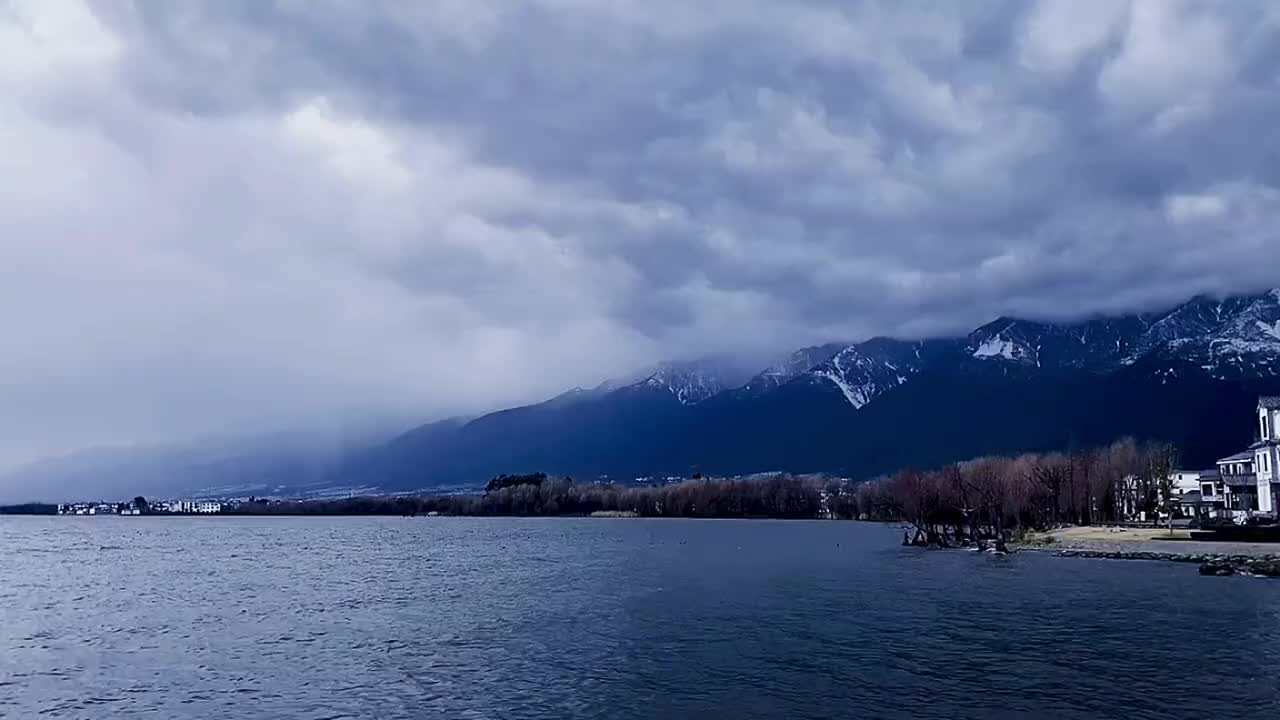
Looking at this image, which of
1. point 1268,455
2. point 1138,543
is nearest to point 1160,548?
point 1138,543

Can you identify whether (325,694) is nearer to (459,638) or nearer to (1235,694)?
(459,638)

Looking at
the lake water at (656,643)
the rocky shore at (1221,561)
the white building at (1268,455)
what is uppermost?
the white building at (1268,455)

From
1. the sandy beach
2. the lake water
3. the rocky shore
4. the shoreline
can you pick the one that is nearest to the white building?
the sandy beach

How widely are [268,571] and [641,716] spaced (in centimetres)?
7680

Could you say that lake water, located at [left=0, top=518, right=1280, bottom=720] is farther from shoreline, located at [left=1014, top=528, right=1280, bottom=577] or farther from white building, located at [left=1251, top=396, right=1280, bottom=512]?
white building, located at [left=1251, top=396, right=1280, bottom=512]

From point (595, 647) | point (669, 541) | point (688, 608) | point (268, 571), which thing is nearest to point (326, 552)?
point (268, 571)

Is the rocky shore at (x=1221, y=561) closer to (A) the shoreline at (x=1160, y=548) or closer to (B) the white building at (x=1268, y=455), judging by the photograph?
(A) the shoreline at (x=1160, y=548)

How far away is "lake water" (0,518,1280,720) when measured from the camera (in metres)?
35.1

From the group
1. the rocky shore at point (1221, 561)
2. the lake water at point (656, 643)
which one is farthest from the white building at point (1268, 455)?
the lake water at point (656, 643)

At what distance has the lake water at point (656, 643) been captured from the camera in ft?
115

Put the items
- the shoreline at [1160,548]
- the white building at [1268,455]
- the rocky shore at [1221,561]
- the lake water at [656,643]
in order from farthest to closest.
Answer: the white building at [1268,455]
the shoreline at [1160,548]
the rocky shore at [1221,561]
the lake water at [656,643]

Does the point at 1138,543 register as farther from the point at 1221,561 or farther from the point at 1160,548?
the point at 1221,561

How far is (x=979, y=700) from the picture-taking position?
113ft

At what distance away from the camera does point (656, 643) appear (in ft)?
158
